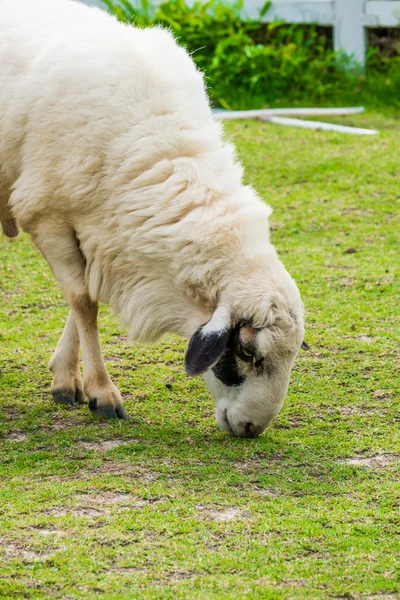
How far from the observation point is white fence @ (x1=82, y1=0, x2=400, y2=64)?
490 inches

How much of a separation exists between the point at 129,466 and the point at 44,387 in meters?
1.23

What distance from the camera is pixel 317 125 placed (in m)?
10.9

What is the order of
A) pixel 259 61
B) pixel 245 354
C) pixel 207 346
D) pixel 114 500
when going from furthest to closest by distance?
pixel 259 61
pixel 245 354
pixel 207 346
pixel 114 500

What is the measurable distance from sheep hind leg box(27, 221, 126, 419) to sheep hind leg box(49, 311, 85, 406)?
194 millimetres

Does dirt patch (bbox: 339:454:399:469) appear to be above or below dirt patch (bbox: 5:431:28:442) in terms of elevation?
below

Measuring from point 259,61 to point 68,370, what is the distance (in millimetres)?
7932

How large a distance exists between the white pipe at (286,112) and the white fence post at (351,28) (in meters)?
1.08

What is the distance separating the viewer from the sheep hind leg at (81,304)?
15.6 ft

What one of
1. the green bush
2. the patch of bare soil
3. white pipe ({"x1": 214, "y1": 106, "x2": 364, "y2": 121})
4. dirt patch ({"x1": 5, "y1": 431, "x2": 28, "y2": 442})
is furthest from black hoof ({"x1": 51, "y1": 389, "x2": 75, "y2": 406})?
the green bush

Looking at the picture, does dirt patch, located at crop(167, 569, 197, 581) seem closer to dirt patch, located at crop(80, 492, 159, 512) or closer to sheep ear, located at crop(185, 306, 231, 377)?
dirt patch, located at crop(80, 492, 159, 512)

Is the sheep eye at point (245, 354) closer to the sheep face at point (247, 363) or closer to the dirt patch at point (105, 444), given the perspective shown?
the sheep face at point (247, 363)

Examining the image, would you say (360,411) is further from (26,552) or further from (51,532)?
(26,552)

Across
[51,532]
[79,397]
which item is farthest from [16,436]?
[51,532]

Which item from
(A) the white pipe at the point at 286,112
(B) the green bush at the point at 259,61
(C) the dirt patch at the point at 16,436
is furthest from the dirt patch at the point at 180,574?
(B) the green bush at the point at 259,61
